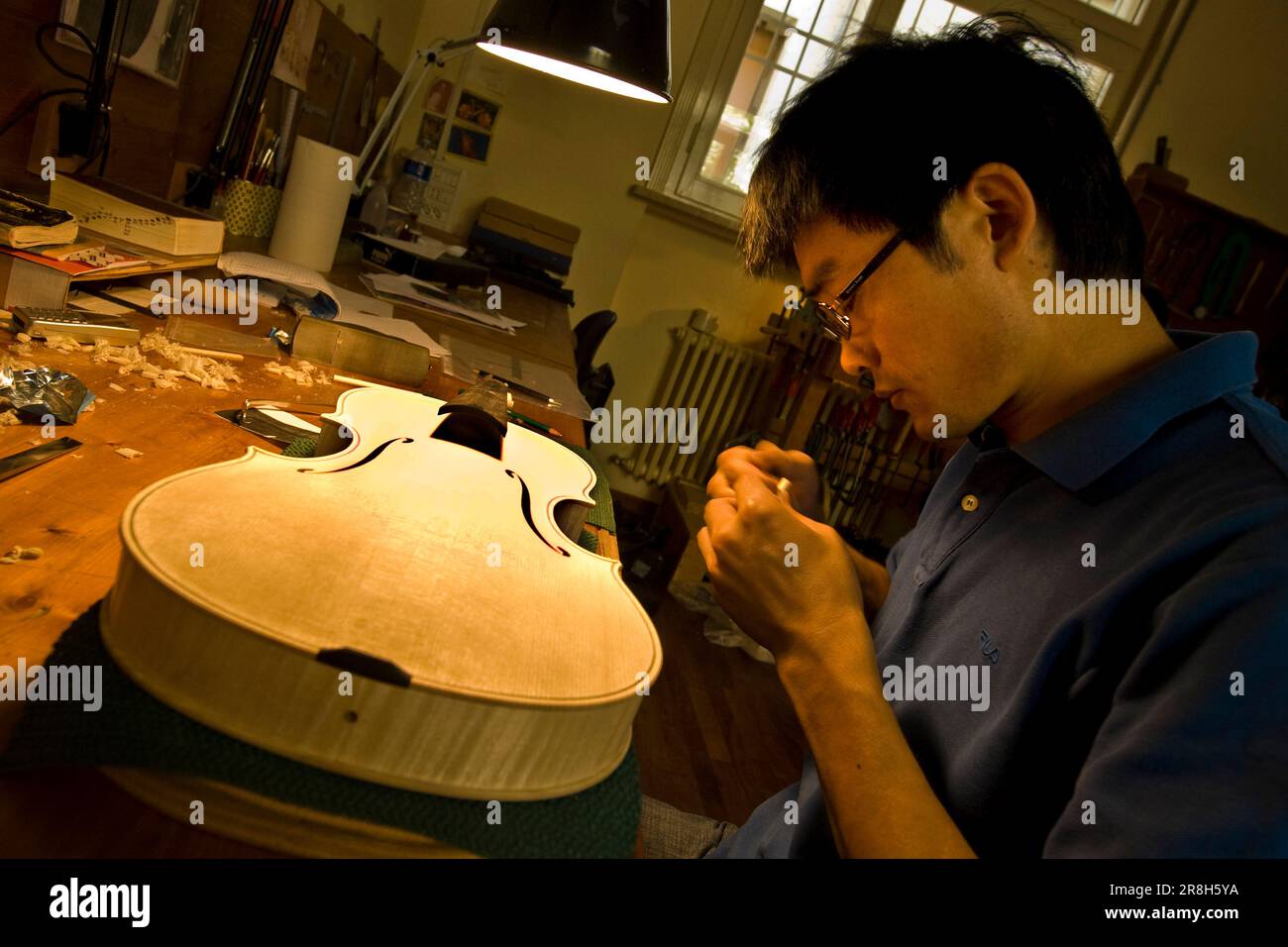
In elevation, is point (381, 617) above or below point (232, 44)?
below

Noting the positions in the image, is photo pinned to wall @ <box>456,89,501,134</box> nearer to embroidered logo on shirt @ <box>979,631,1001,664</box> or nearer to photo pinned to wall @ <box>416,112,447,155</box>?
photo pinned to wall @ <box>416,112,447,155</box>

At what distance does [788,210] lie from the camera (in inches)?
38.6

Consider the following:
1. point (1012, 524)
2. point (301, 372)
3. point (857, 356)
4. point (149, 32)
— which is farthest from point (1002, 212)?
point (149, 32)

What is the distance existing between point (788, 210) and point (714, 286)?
3196 mm

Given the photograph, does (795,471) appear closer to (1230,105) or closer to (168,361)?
(168,361)

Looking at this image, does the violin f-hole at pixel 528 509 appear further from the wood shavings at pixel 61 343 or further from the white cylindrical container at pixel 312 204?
the white cylindrical container at pixel 312 204

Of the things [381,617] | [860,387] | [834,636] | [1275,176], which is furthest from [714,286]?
[381,617]

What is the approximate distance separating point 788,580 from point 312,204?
65.5 inches

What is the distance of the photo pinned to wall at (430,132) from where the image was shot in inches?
148

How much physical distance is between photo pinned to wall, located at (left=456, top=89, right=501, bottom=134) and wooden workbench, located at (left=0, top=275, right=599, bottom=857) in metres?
2.71

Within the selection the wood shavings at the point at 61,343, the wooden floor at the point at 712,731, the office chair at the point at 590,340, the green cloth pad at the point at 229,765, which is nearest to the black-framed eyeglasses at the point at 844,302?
the green cloth pad at the point at 229,765

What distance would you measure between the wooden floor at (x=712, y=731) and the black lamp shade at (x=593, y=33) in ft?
4.91

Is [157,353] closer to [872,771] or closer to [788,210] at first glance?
[788,210]

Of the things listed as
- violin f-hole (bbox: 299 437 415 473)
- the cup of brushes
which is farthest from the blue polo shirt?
the cup of brushes
